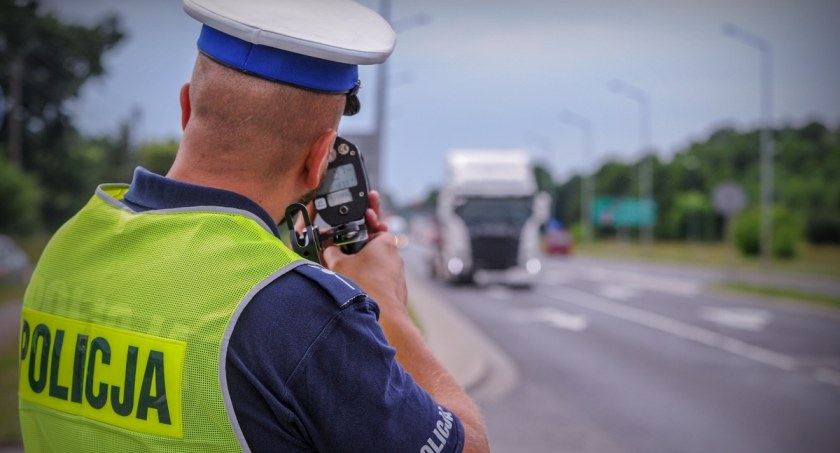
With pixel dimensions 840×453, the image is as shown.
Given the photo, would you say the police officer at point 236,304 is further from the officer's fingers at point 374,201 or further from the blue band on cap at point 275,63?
the officer's fingers at point 374,201

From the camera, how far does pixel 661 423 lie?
8.18m

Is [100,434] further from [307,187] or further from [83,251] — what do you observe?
[307,187]

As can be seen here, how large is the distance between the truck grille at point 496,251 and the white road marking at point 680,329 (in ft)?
7.81

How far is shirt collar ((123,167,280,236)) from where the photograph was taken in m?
1.37

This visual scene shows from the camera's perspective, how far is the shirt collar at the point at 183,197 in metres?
1.37

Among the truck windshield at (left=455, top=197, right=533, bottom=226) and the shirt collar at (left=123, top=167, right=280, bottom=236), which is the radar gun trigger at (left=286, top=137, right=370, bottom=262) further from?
the truck windshield at (left=455, top=197, right=533, bottom=226)

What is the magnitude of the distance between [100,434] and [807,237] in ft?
201

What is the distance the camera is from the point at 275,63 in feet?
4.38

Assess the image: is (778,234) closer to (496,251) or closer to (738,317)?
(496,251)

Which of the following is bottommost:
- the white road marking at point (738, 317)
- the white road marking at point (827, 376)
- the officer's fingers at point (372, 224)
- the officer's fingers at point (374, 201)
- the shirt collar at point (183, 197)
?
the white road marking at point (738, 317)

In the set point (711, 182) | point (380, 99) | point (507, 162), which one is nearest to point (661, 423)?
point (380, 99)

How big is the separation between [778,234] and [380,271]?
48.2 meters

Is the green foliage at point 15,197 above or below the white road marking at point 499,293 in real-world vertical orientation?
above

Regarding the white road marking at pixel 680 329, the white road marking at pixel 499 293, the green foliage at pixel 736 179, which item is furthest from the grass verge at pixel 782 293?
the green foliage at pixel 736 179
